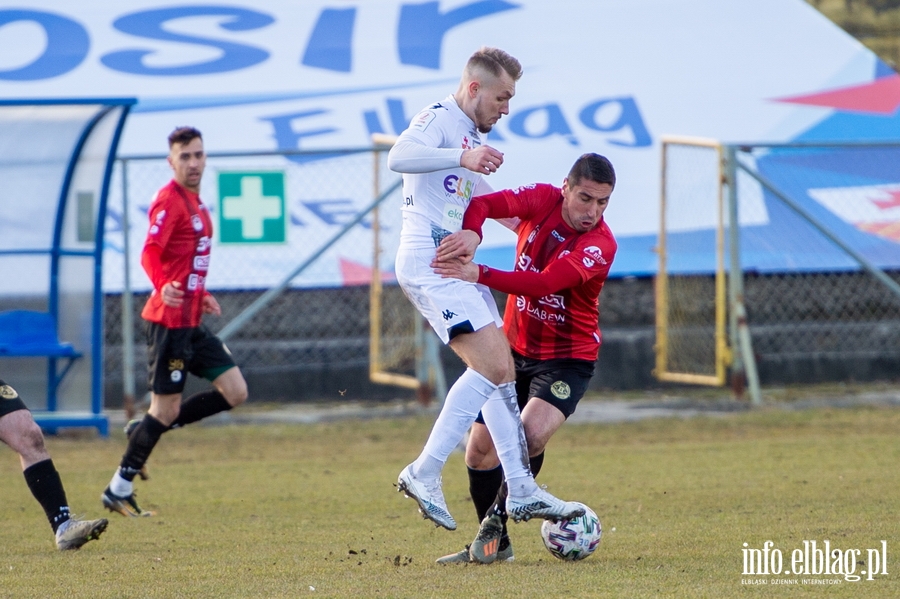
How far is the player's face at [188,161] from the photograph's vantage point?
746 centimetres

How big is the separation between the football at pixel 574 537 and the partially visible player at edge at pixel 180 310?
2.94 m

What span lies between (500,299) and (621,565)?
6782 mm

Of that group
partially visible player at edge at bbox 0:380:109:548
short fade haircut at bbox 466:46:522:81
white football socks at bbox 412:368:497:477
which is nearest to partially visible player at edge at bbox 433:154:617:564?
white football socks at bbox 412:368:497:477

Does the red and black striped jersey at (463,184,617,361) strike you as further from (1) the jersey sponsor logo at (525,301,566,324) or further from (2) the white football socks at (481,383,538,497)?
(2) the white football socks at (481,383,538,497)

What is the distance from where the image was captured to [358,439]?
9977 millimetres

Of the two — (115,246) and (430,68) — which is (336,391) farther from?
(430,68)

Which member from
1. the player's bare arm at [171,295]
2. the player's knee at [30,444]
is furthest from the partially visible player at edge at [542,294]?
the player's bare arm at [171,295]

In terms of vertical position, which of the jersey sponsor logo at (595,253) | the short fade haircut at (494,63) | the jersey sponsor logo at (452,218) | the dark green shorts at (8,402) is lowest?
the dark green shorts at (8,402)

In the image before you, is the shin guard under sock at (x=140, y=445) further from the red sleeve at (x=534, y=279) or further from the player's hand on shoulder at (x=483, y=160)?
the player's hand on shoulder at (x=483, y=160)

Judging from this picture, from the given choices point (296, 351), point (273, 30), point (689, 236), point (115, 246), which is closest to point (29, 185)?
point (115, 246)

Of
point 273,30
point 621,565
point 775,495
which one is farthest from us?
point 273,30

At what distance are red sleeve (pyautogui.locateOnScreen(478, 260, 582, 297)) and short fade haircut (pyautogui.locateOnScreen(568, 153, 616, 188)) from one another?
37 centimetres

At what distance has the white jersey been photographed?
536 cm

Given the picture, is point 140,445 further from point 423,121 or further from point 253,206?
point 253,206
